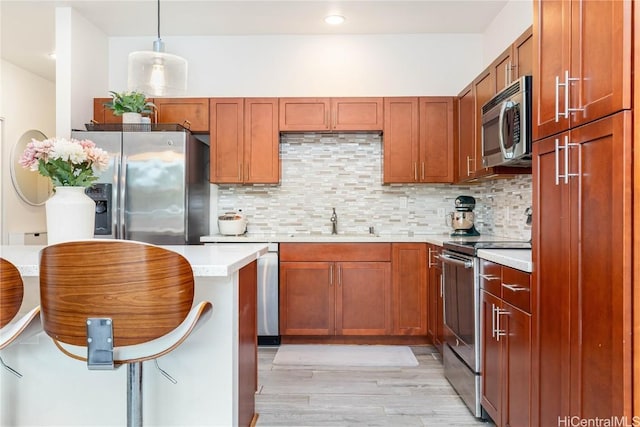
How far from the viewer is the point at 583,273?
1.40 metres

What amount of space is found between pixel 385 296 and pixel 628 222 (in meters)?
2.58

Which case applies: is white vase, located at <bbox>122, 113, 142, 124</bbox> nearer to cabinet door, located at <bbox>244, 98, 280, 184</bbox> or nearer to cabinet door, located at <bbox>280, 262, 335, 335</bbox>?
cabinet door, located at <bbox>244, 98, 280, 184</bbox>

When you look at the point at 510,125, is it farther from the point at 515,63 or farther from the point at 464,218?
the point at 464,218

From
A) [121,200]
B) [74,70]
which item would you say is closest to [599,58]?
[121,200]

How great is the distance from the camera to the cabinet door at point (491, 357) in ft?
6.79

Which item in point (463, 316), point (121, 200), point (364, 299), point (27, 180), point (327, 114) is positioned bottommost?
point (364, 299)

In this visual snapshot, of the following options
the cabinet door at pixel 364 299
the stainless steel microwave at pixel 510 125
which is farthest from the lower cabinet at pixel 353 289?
the stainless steel microwave at pixel 510 125

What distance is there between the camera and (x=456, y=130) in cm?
379

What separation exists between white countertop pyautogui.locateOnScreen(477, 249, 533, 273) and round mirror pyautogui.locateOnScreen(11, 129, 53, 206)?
4.72m

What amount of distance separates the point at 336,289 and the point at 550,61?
2448 mm

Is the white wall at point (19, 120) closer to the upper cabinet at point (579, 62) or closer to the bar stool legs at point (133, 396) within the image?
the bar stool legs at point (133, 396)

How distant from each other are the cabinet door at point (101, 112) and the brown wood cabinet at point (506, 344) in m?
3.27

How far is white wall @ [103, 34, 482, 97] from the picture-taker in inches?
162

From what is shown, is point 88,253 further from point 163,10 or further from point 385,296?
point 163,10
